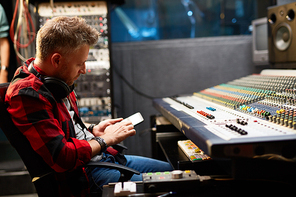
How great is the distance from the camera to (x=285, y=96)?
117 cm

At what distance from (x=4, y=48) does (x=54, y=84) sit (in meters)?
1.63

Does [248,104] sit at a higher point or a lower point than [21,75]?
lower

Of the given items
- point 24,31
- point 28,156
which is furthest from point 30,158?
point 24,31

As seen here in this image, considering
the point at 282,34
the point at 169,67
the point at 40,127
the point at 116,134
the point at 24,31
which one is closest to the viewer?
the point at 40,127

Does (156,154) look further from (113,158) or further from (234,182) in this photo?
(234,182)

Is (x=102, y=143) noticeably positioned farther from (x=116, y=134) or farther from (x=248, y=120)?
(x=248, y=120)

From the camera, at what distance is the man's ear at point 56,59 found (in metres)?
1.05

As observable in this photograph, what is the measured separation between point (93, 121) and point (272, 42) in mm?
1591

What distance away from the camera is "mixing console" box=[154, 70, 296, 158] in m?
0.72

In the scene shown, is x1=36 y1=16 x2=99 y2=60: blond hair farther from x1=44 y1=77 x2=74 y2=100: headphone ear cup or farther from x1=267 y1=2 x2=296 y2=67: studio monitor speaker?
x1=267 y1=2 x2=296 y2=67: studio monitor speaker

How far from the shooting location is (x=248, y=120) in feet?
3.24

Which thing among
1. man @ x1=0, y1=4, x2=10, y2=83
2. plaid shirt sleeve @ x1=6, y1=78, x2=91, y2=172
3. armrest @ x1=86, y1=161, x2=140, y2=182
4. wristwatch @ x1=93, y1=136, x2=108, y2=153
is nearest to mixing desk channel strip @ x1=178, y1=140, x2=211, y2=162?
armrest @ x1=86, y1=161, x2=140, y2=182

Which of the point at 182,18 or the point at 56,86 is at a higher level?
the point at 182,18

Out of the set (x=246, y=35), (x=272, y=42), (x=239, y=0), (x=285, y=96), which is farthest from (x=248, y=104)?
(x=239, y=0)
